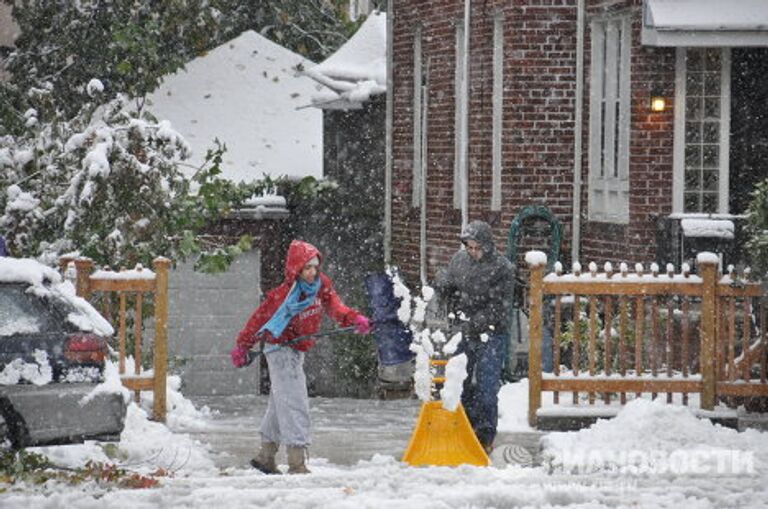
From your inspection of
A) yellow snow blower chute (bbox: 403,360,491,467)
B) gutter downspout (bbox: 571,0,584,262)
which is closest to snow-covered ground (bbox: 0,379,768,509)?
yellow snow blower chute (bbox: 403,360,491,467)

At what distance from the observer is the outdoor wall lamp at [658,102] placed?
58.9 ft

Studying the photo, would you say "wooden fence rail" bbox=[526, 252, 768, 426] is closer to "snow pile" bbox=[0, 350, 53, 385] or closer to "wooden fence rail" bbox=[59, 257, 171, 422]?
"wooden fence rail" bbox=[59, 257, 171, 422]

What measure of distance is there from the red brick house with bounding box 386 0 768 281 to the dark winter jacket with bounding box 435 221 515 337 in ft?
12.9

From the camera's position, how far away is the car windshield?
38.4ft

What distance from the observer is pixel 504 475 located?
11.6 meters

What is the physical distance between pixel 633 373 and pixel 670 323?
2.11 feet

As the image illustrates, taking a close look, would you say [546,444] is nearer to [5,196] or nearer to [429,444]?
[429,444]

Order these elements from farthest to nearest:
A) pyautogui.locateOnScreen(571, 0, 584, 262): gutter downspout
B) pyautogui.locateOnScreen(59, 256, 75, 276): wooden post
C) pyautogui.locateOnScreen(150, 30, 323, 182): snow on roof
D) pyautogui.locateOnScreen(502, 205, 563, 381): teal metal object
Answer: pyautogui.locateOnScreen(150, 30, 323, 182): snow on roof → pyautogui.locateOnScreen(571, 0, 584, 262): gutter downspout → pyautogui.locateOnScreen(502, 205, 563, 381): teal metal object → pyautogui.locateOnScreen(59, 256, 75, 276): wooden post

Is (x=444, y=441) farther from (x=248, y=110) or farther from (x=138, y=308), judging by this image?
(x=248, y=110)

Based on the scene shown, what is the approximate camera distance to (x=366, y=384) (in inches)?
940

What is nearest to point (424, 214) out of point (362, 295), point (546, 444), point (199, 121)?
point (362, 295)

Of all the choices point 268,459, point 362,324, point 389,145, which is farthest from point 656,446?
point 389,145

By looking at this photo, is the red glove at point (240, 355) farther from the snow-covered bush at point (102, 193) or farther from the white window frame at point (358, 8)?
the white window frame at point (358, 8)

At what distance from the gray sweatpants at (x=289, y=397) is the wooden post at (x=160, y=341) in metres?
2.87
